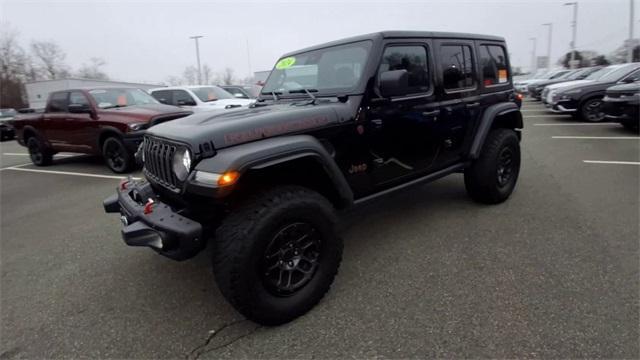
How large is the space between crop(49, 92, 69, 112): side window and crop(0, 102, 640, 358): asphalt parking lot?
4.37 m

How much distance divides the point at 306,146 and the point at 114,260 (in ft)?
7.72

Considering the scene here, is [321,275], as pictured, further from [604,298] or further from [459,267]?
[604,298]

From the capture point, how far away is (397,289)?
284cm

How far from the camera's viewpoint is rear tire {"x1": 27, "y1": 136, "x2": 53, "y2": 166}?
893 centimetres

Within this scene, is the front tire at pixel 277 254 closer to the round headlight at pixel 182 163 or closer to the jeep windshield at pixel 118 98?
the round headlight at pixel 182 163

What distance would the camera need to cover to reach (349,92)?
3061 millimetres

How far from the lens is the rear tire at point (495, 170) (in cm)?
421

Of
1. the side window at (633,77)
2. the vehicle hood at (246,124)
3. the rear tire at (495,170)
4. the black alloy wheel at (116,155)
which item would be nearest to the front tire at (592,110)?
the side window at (633,77)

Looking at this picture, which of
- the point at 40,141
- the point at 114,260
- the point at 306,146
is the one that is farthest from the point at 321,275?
the point at 40,141

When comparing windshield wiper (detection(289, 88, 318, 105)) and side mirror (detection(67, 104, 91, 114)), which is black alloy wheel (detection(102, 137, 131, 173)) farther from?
windshield wiper (detection(289, 88, 318, 105))

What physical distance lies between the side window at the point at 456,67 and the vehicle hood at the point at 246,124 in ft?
4.53

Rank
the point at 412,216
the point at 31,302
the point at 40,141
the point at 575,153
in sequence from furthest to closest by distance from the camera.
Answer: the point at 40,141 < the point at 575,153 < the point at 412,216 < the point at 31,302

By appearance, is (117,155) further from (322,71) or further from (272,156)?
(272,156)

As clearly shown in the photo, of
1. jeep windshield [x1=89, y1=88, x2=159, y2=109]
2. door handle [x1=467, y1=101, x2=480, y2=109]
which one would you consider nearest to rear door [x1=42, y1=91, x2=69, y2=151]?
jeep windshield [x1=89, y1=88, x2=159, y2=109]
